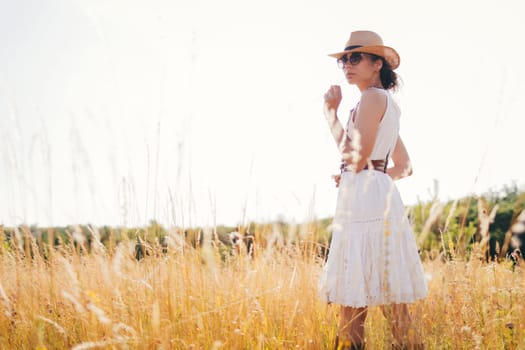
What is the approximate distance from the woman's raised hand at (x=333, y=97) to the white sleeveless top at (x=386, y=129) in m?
0.13

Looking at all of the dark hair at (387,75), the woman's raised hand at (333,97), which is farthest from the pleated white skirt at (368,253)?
the dark hair at (387,75)

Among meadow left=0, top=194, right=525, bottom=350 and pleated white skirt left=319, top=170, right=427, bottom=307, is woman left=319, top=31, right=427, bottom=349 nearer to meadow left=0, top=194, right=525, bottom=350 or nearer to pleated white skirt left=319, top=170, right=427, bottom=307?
pleated white skirt left=319, top=170, right=427, bottom=307

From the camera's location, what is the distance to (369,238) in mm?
2275

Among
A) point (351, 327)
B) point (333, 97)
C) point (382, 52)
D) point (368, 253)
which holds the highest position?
point (382, 52)

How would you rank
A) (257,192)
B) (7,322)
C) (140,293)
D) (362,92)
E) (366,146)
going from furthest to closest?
(257,192), (7,322), (140,293), (362,92), (366,146)

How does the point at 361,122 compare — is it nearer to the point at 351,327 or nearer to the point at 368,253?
the point at 368,253

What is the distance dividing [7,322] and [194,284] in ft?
3.78

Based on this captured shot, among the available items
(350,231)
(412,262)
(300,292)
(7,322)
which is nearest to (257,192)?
(300,292)

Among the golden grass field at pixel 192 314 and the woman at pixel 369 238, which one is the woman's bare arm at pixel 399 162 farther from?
the golden grass field at pixel 192 314

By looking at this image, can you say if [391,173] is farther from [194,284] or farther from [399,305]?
[194,284]

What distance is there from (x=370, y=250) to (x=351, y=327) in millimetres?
381

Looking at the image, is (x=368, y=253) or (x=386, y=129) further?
(x=386, y=129)

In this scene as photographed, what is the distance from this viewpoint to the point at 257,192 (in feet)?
9.96

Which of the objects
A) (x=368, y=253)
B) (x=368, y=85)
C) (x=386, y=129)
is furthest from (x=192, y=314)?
(x=368, y=85)
